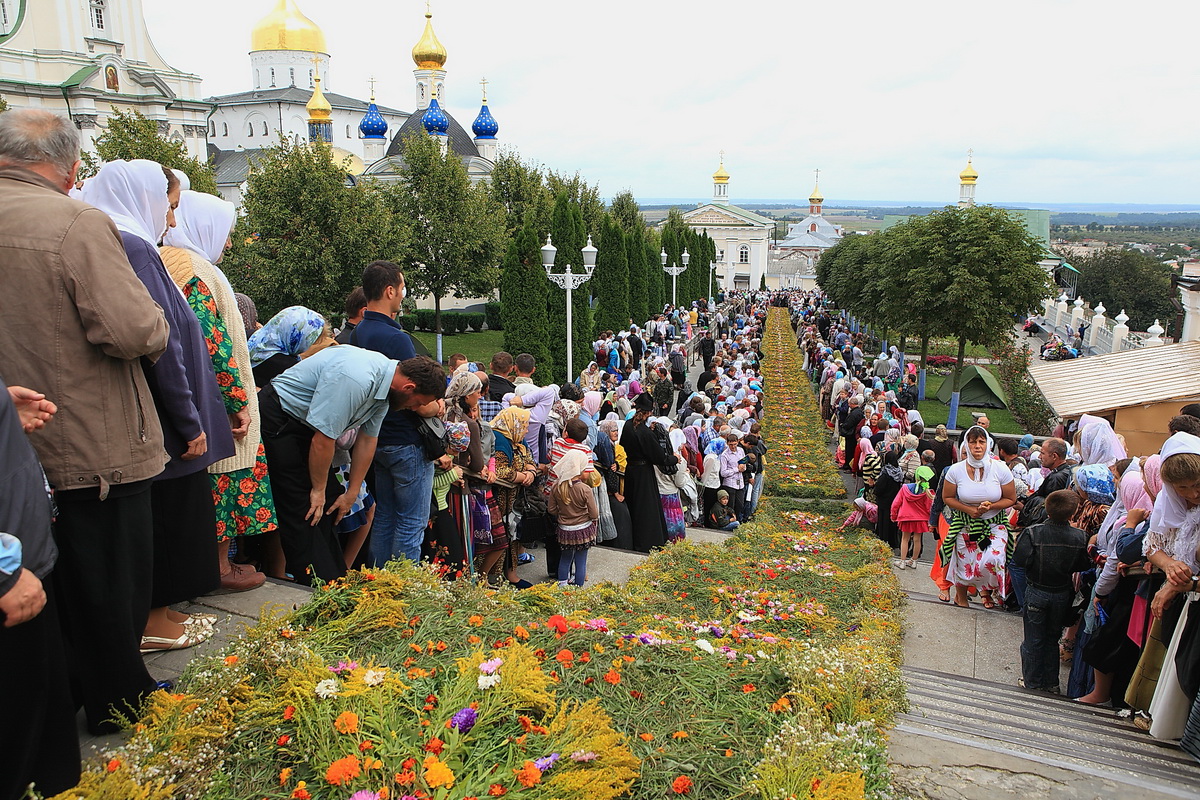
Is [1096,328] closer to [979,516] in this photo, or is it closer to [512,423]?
[979,516]

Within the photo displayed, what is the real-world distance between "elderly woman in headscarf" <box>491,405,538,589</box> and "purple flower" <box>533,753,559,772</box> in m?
3.22

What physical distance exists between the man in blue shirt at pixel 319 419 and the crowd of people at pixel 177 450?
11 millimetres

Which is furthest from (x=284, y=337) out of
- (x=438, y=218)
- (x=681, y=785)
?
(x=438, y=218)

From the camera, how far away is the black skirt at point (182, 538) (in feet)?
10.2

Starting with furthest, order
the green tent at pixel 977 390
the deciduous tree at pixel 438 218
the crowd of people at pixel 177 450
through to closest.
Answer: the deciduous tree at pixel 438 218, the green tent at pixel 977 390, the crowd of people at pixel 177 450

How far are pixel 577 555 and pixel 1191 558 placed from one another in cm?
398

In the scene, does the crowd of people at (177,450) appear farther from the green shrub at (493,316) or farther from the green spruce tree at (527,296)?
the green shrub at (493,316)

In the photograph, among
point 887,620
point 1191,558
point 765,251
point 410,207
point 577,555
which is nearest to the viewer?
point 1191,558

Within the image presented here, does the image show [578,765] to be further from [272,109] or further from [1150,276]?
[1150,276]

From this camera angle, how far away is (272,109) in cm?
5916

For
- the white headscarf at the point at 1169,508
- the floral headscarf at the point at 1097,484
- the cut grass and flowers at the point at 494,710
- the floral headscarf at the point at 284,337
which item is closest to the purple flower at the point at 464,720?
the cut grass and flowers at the point at 494,710

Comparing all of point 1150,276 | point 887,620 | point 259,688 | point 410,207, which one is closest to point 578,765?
point 259,688

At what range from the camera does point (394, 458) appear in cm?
451

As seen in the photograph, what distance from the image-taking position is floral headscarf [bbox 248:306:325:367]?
4.62m
